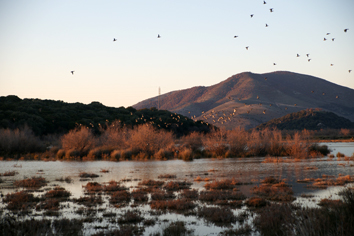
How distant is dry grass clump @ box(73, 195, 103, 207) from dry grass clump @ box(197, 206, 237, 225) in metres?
4.79

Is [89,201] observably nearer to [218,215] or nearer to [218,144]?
[218,215]

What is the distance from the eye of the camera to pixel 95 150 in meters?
44.6

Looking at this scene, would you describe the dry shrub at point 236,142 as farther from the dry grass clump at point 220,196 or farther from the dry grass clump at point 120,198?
the dry grass clump at point 120,198

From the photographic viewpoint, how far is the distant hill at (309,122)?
108 metres

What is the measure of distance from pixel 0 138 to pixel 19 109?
28313mm

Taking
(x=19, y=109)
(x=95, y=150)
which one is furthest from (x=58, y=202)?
(x=19, y=109)

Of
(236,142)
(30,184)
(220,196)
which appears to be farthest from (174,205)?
(236,142)

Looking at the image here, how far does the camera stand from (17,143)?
152ft

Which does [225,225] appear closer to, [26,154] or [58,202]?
[58,202]

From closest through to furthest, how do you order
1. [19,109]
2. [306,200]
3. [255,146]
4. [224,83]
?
[306,200] < [255,146] < [19,109] < [224,83]

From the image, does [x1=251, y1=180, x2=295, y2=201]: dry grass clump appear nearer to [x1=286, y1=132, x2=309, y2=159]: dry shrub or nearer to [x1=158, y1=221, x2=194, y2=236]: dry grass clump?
[x1=158, y1=221, x2=194, y2=236]: dry grass clump

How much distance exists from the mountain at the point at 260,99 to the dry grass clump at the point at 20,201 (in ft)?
344

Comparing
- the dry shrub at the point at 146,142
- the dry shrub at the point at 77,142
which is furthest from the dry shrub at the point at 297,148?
the dry shrub at the point at 77,142

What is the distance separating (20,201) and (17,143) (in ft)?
110
